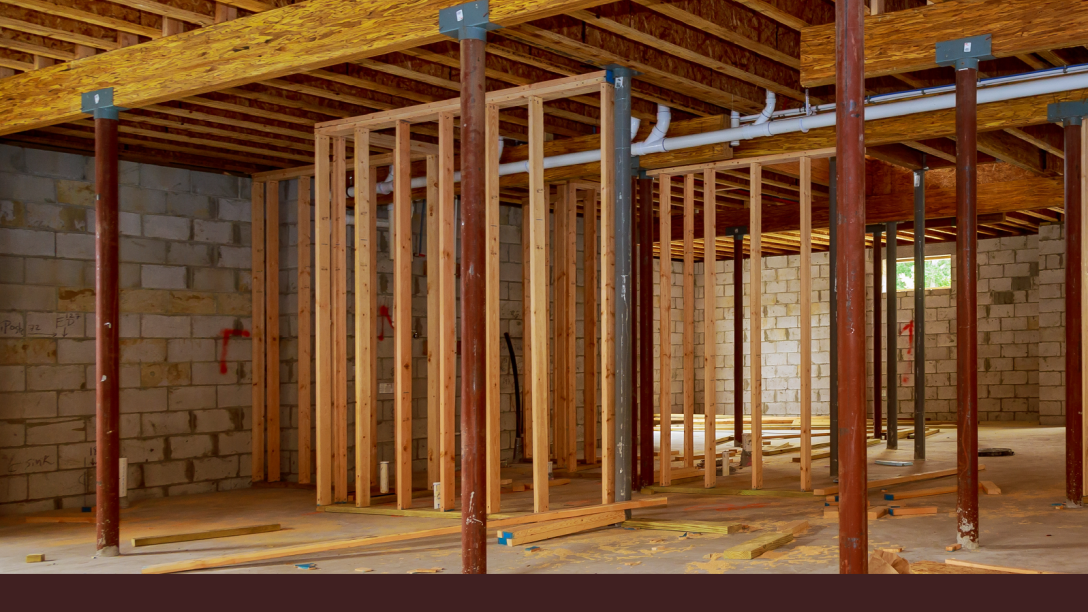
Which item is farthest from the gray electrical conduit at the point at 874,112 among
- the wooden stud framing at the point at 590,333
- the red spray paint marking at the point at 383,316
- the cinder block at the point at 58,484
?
the cinder block at the point at 58,484

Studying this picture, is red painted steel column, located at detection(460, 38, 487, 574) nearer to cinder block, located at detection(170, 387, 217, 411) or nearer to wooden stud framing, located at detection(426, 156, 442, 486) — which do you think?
wooden stud framing, located at detection(426, 156, 442, 486)

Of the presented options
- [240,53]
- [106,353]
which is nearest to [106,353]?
[106,353]

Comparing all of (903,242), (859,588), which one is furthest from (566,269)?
(903,242)

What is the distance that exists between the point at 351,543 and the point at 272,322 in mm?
4360

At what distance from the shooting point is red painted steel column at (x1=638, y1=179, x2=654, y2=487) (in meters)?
9.10

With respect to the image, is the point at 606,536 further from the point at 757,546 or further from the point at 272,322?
the point at 272,322

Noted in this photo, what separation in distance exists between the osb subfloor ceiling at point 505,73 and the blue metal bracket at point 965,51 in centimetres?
86

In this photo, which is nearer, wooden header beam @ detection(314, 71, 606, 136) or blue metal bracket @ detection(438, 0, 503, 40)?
blue metal bracket @ detection(438, 0, 503, 40)

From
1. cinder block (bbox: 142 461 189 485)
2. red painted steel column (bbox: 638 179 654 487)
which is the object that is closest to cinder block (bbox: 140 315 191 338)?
cinder block (bbox: 142 461 189 485)

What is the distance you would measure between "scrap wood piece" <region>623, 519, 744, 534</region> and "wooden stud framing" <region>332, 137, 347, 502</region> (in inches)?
103

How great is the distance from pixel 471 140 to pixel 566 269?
621 centimetres

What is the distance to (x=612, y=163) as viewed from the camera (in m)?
6.90

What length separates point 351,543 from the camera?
21.0 ft

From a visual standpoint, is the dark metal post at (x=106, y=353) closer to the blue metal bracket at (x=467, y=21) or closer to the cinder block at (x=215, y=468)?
the blue metal bracket at (x=467, y=21)
